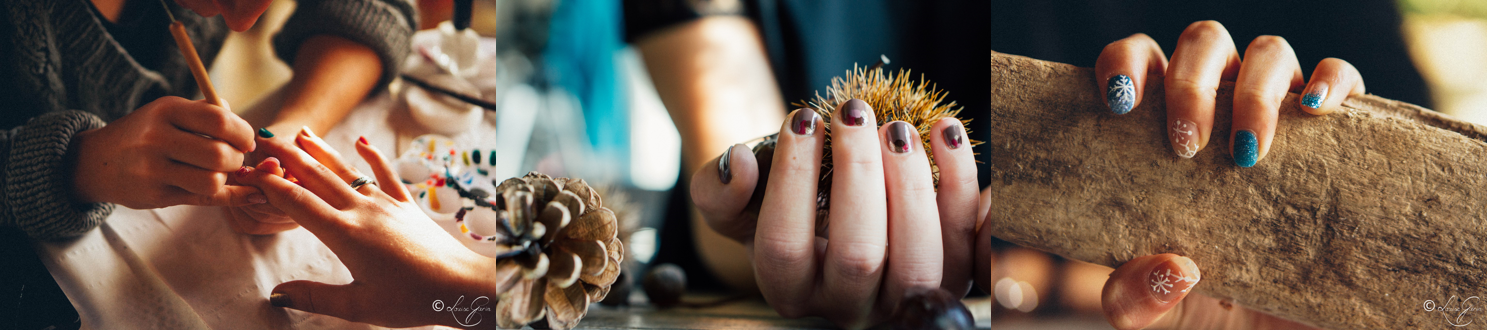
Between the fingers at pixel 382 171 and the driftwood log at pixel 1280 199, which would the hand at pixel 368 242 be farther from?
the driftwood log at pixel 1280 199

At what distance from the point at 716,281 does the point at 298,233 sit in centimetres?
44

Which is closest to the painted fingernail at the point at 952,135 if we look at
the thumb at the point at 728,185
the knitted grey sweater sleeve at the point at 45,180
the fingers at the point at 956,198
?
the fingers at the point at 956,198

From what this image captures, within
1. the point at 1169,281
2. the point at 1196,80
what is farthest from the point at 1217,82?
the point at 1169,281

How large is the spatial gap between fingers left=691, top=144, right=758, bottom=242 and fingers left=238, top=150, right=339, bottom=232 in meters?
0.22

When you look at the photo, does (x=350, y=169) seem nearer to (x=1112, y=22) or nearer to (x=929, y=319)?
(x=929, y=319)

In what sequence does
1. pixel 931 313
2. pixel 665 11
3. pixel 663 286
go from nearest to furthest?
pixel 931 313 → pixel 663 286 → pixel 665 11

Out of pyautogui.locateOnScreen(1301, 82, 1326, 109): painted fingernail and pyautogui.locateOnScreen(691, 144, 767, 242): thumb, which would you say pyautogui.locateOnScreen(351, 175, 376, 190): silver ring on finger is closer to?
pyautogui.locateOnScreen(691, 144, 767, 242): thumb

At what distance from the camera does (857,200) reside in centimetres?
34

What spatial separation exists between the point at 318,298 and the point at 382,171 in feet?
0.29

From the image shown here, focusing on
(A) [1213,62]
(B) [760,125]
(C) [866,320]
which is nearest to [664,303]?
(C) [866,320]

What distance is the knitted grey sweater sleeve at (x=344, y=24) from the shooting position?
38cm

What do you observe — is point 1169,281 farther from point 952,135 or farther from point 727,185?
point 727,185

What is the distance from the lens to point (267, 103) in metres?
0.37

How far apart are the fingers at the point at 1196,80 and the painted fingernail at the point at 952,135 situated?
0.11m
